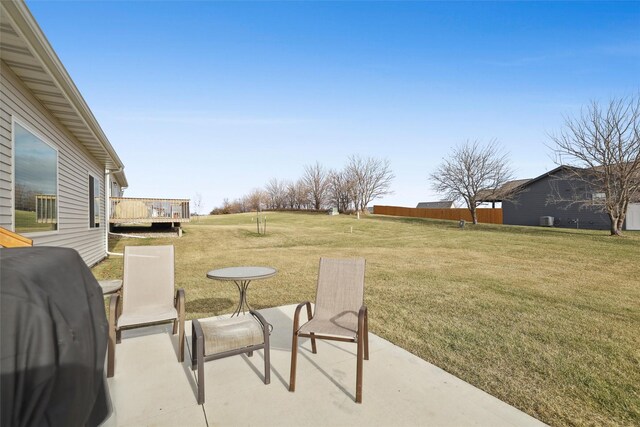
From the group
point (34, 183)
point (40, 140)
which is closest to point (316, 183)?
point (40, 140)

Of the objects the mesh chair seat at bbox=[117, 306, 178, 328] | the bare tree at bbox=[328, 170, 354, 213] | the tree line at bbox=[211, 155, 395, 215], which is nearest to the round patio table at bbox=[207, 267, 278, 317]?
the mesh chair seat at bbox=[117, 306, 178, 328]

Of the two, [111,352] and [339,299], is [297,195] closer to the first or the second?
[339,299]

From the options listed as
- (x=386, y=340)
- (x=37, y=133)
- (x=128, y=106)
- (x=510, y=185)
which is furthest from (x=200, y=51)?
(x=510, y=185)

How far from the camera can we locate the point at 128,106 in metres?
13.5

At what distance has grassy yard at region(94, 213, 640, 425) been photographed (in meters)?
3.15

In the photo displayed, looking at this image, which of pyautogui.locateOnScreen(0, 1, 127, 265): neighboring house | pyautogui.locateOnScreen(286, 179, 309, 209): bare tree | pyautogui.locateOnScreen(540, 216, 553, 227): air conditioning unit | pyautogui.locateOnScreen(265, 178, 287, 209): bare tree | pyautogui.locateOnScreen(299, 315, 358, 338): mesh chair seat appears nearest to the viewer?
pyautogui.locateOnScreen(299, 315, 358, 338): mesh chair seat

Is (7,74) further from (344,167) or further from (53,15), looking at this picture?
(344,167)

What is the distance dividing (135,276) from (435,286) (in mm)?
6390

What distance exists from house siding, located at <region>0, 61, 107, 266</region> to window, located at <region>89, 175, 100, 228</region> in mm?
247

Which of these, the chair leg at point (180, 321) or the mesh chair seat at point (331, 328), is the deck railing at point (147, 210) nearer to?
the chair leg at point (180, 321)

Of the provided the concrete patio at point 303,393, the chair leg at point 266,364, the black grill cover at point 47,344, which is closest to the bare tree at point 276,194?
the concrete patio at point 303,393

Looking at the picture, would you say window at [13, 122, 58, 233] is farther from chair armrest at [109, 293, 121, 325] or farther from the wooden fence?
the wooden fence

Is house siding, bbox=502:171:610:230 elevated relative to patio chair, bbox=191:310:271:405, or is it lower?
elevated

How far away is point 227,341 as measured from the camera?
2990mm
